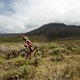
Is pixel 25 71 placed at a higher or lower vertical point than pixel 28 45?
lower

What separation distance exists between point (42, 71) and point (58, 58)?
470 cm

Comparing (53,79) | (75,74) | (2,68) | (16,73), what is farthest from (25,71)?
(2,68)

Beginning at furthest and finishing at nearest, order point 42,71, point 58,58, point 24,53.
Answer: point 24,53
point 58,58
point 42,71

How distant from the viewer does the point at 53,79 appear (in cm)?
1038

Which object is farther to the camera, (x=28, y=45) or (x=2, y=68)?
(x=28, y=45)

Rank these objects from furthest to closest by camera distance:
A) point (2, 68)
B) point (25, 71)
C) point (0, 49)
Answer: point (0, 49) → point (2, 68) → point (25, 71)

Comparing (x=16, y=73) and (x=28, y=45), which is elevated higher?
(x=28, y=45)

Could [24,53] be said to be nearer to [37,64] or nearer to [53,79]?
[37,64]

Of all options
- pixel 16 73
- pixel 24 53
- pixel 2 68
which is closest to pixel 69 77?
pixel 16 73

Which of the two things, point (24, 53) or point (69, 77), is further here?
point (24, 53)

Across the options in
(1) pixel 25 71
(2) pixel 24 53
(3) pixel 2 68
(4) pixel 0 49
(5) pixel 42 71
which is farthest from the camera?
(4) pixel 0 49

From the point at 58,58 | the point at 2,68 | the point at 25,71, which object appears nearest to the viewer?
the point at 25,71

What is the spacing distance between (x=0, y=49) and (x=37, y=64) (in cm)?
751

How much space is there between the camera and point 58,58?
16906 mm
